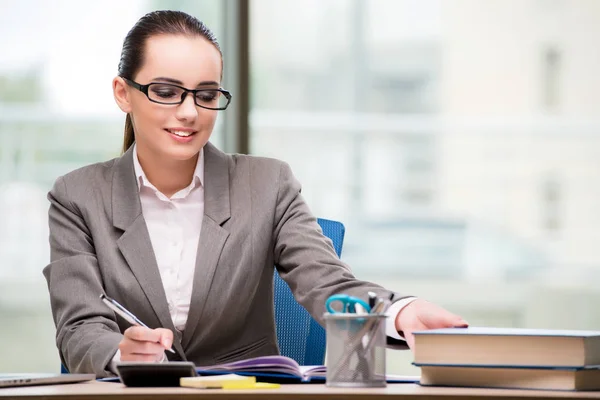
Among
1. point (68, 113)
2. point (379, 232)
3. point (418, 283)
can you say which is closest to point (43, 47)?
point (68, 113)

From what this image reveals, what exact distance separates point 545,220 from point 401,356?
1019 millimetres

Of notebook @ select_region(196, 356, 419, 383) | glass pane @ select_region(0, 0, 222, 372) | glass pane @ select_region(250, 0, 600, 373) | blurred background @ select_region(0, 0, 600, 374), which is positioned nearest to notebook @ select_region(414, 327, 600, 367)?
notebook @ select_region(196, 356, 419, 383)

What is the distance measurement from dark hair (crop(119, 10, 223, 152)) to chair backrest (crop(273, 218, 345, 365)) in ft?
1.69

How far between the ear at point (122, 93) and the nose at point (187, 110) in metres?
0.18

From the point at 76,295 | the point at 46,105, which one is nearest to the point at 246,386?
the point at 76,295

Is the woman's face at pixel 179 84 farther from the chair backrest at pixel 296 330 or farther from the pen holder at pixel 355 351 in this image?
the pen holder at pixel 355 351

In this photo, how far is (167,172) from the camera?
1992mm

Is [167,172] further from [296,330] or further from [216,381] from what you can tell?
[216,381]

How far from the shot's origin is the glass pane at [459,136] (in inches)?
193

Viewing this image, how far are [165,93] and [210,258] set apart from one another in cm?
32

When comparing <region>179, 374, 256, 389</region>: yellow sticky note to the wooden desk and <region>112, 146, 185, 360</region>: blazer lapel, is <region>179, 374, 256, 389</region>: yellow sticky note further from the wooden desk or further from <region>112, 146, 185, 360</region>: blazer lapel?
<region>112, 146, 185, 360</region>: blazer lapel

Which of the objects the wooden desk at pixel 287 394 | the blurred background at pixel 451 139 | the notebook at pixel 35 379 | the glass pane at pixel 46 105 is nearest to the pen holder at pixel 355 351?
the wooden desk at pixel 287 394

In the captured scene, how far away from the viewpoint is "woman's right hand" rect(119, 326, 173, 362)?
55.9 inches

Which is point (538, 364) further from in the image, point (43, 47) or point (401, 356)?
point (401, 356)
